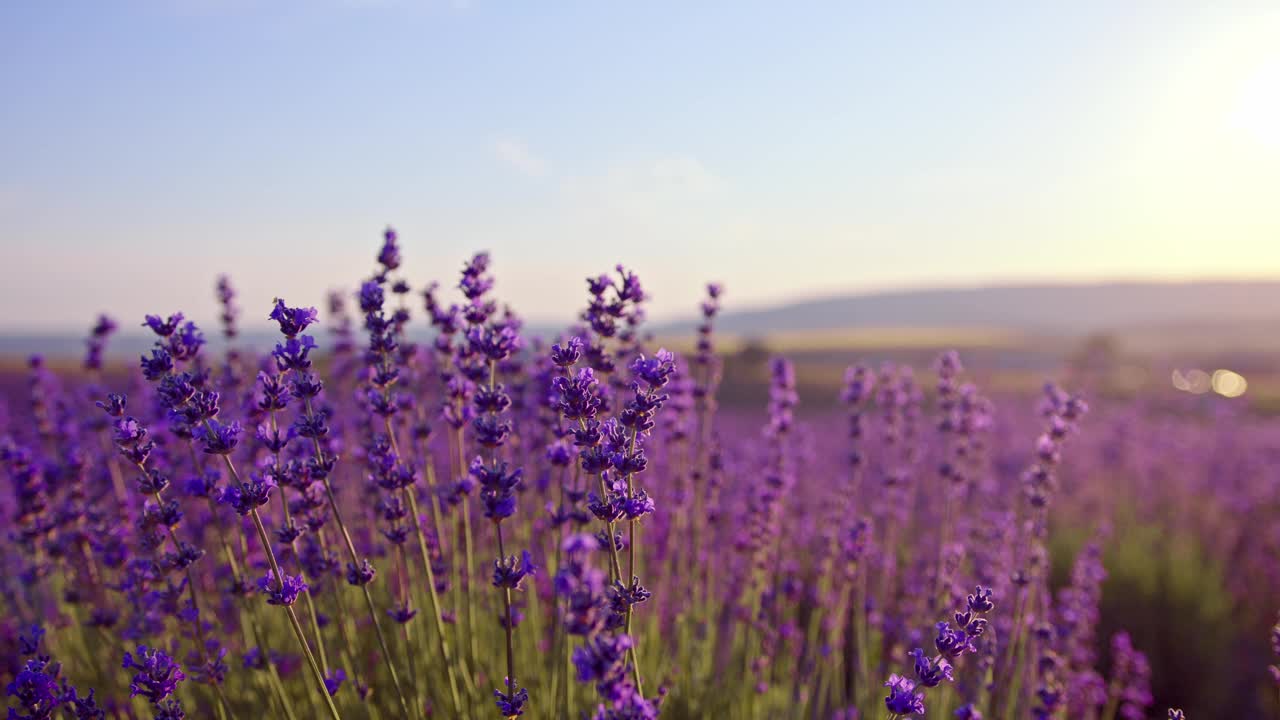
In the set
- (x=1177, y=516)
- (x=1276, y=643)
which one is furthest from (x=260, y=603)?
(x=1177, y=516)

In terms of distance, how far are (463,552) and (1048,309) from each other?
687ft

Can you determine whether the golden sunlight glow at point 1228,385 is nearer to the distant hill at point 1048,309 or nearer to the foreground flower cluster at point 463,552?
the foreground flower cluster at point 463,552

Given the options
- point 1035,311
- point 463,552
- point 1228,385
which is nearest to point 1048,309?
point 1035,311

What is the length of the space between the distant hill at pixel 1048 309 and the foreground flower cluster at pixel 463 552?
161060 millimetres

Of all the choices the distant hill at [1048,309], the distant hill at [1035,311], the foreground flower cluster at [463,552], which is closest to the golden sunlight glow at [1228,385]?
the foreground flower cluster at [463,552]

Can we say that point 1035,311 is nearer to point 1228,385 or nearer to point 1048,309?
point 1048,309

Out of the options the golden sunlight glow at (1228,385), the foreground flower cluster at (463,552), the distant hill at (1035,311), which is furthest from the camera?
the distant hill at (1035,311)

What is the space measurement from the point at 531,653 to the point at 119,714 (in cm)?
180

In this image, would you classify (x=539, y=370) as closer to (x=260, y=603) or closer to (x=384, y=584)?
(x=384, y=584)

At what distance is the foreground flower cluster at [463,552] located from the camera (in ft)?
7.57

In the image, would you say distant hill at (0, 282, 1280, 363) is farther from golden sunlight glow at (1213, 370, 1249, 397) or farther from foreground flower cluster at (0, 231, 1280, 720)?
foreground flower cluster at (0, 231, 1280, 720)

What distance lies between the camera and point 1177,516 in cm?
948

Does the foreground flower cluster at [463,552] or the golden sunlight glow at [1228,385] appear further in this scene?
the golden sunlight glow at [1228,385]

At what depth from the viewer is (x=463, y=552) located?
445 centimetres
